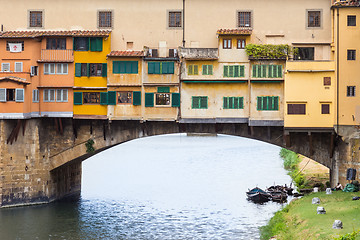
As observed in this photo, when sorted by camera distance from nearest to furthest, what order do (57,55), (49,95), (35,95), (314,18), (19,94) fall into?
1. (19,94)
2. (314,18)
3. (35,95)
4. (57,55)
5. (49,95)

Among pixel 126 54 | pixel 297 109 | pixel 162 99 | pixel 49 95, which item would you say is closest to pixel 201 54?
pixel 162 99

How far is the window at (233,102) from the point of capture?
34938 mm

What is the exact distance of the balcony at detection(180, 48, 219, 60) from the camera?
34.7m

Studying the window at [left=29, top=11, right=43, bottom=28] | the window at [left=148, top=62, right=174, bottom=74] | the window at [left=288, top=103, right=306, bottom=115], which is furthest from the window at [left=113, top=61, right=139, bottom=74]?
the window at [left=288, top=103, right=306, bottom=115]

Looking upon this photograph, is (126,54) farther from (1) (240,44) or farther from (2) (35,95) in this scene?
(1) (240,44)

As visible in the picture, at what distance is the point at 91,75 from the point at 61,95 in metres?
Answer: 2.50

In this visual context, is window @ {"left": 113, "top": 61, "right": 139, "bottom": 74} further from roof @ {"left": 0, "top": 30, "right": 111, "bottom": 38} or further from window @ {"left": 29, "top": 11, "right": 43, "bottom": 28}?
window @ {"left": 29, "top": 11, "right": 43, "bottom": 28}

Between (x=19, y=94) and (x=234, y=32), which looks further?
(x=234, y=32)

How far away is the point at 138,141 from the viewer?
3844 inches

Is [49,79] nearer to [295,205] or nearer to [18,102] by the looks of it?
[18,102]

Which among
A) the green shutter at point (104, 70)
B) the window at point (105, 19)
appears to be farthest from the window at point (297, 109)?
the window at point (105, 19)

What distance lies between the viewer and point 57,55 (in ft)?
117

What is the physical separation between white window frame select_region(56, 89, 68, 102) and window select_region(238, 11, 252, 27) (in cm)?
1261

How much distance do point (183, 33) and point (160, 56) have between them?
219 centimetres
